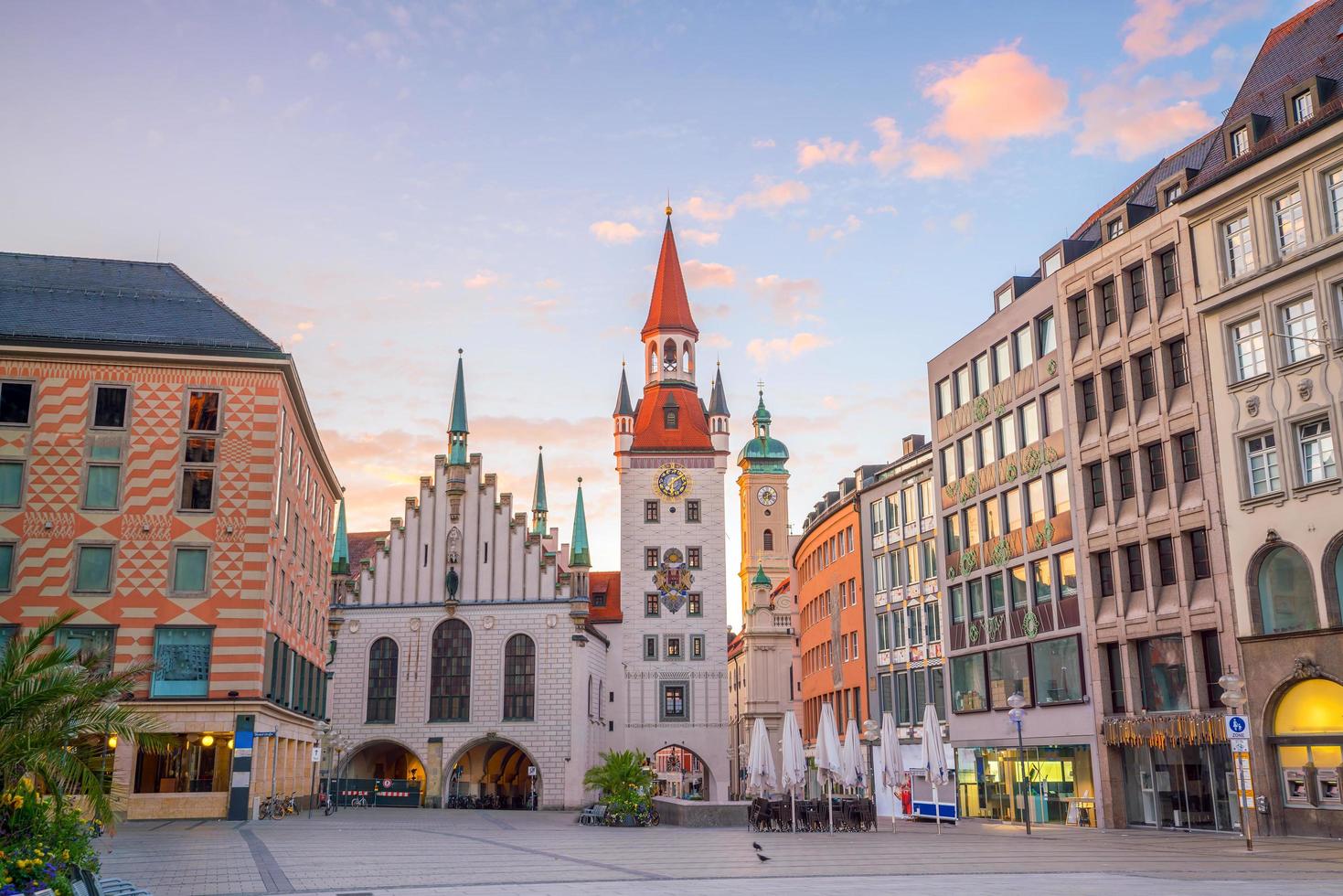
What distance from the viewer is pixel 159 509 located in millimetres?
43156

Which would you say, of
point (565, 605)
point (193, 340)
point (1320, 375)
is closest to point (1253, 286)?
point (1320, 375)

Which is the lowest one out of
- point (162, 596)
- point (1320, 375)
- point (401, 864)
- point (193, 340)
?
point (401, 864)

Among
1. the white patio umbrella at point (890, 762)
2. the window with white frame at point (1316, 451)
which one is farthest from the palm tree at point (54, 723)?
the window with white frame at point (1316, 451)

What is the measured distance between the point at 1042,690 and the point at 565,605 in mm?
37238

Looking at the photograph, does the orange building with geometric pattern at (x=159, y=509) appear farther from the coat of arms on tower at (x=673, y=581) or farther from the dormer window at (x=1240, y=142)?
the coat of arms on tower at (x=673, y=581)

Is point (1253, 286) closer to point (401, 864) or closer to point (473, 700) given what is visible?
point (401, 864)

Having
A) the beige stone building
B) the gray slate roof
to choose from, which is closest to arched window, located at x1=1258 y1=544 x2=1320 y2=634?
the beige stone building

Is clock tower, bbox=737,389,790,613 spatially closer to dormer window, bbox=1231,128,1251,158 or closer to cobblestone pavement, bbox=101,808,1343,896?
cobblestone pavement, bbox=101,808,1343,896

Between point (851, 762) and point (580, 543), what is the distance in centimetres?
3993

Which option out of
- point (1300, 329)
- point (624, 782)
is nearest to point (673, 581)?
point (624, 782)

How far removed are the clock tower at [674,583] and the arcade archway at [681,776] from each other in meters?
0.50

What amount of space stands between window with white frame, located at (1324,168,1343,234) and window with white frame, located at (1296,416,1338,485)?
4.73 m

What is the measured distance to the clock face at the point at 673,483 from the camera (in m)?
84.0

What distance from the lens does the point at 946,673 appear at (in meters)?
48.0
